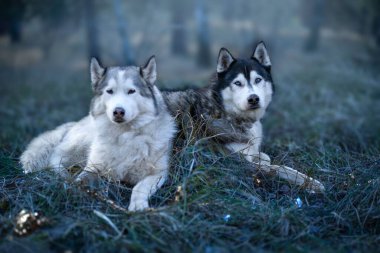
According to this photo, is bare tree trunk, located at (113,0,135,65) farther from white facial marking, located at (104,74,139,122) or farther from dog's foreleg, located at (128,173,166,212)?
dog's foreleg, located at (128,173,166,212)

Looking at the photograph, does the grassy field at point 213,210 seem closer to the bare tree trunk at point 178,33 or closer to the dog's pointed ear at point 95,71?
the dog's pointed ear at point 95,71

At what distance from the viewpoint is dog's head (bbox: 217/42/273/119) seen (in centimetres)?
557

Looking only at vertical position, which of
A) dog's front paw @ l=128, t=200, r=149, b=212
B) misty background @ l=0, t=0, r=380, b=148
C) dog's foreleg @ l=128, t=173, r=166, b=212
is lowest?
misty background @ l=0, t=0, r=380, b=148

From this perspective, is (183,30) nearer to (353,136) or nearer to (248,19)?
(248,19)

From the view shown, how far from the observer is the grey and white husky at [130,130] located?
4.81 meters

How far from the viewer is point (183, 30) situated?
2764cm

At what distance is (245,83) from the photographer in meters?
5.64

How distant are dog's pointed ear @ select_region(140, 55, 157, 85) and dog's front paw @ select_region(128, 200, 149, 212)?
1422 millimetres

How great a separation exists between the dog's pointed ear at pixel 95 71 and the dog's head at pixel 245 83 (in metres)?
1.58

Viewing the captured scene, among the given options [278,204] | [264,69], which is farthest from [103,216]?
[264,69]

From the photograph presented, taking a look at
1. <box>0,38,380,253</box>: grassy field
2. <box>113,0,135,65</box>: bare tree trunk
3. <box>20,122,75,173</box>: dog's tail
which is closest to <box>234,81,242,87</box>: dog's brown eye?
<box>0,38,380,253</box>: grassy field

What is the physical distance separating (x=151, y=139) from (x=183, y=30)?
23350 mm

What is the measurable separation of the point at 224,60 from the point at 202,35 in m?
16.0

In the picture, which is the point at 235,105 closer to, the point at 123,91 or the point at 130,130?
the point at 130,130
